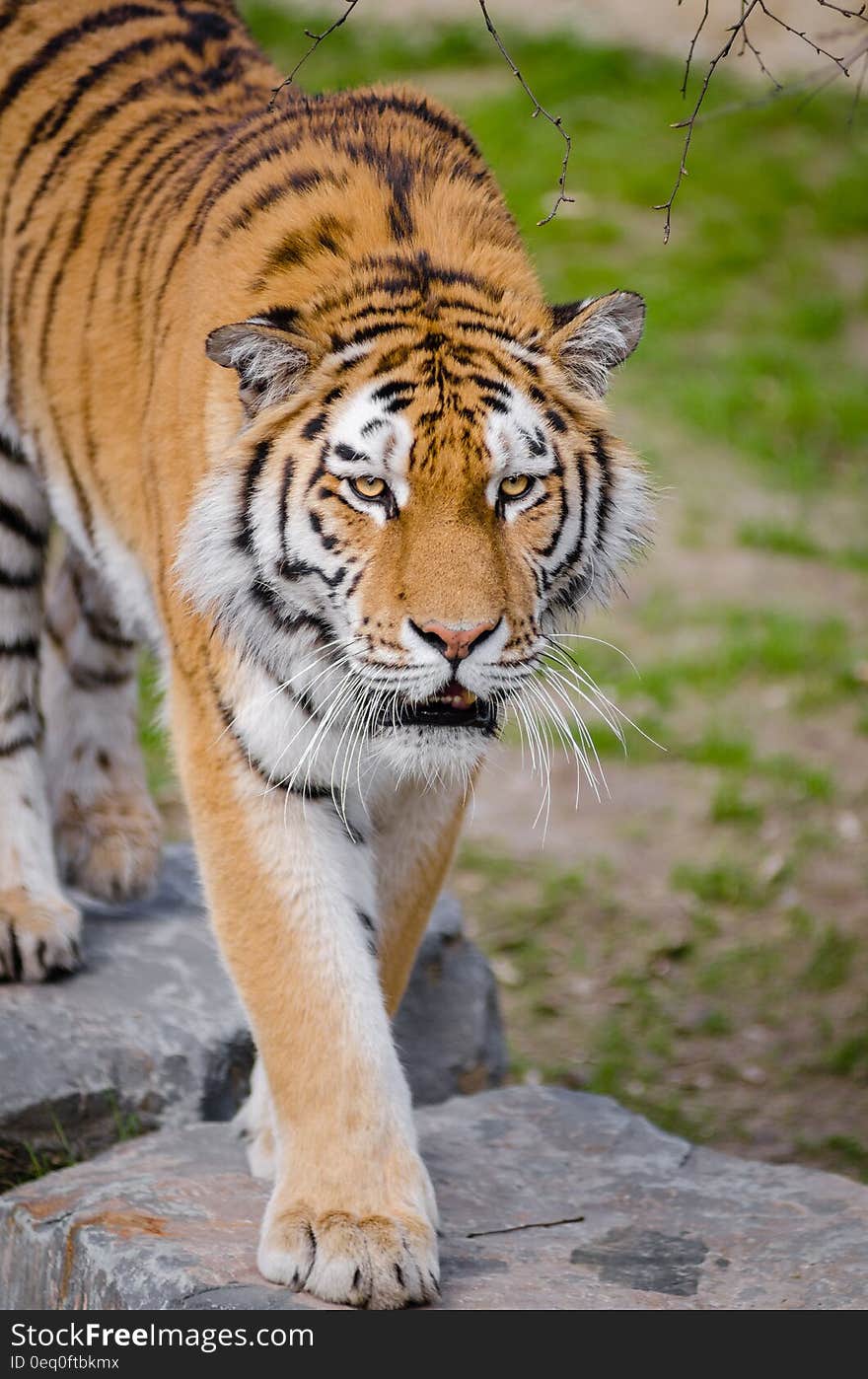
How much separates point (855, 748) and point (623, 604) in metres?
1.22

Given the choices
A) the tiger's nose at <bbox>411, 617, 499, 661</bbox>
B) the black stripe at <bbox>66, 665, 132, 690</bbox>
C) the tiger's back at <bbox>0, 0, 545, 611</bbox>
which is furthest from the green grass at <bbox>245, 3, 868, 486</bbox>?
the tiger's nose at <bbox>411, 617, 499, 661</bbox>

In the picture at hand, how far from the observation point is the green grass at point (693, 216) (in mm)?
8172

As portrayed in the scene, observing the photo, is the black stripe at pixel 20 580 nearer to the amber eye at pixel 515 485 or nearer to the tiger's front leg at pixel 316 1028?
the tiger's front leg at pixel 316 1028

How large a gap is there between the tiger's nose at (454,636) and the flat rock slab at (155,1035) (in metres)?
1.37

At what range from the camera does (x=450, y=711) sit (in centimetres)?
258

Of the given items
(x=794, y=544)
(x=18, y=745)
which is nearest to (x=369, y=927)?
(x=18, y=745)

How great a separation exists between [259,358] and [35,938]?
1476 millimetres

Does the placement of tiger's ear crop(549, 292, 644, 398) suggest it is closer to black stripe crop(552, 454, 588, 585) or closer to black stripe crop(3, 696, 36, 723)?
black stripe crop(552, 454, 588, 585)

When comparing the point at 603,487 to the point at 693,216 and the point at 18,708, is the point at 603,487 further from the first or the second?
the point at 693,216

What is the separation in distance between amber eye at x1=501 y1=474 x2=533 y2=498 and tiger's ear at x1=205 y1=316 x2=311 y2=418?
36cm

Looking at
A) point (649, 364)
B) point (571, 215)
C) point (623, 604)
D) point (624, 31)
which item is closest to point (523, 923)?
point (623, 604)

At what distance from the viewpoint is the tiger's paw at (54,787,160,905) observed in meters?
4.06

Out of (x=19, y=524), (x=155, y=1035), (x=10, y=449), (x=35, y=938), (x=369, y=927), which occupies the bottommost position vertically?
(x=155, y=1035)
